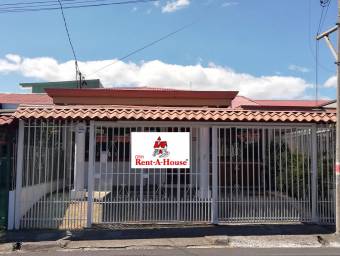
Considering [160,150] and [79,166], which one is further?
[79,166]

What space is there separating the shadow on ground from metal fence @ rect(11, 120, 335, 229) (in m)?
0.37

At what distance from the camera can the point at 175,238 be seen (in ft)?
27.5

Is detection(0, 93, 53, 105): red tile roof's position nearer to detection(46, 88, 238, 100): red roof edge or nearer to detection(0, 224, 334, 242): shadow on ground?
detection(46, 88, 238, 100): red roof edge

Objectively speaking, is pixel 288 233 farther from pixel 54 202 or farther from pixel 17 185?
pixel 17 185

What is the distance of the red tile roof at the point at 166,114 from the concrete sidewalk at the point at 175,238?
234 cm

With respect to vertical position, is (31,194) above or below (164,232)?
above

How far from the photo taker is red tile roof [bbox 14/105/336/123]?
349 inches

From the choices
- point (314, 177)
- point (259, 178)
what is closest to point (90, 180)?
point (259, 178)

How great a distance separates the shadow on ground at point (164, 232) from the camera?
8469mm

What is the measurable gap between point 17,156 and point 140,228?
10.0ft

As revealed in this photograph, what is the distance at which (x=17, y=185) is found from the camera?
9.13m

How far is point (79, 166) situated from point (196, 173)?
3202 millimetres


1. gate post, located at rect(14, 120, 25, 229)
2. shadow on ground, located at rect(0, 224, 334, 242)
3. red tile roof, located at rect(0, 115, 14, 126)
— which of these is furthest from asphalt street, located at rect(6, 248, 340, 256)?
red tile roof, located at rect(0, 115, 14, 126)

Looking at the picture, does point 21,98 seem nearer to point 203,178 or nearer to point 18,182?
point 18,182
